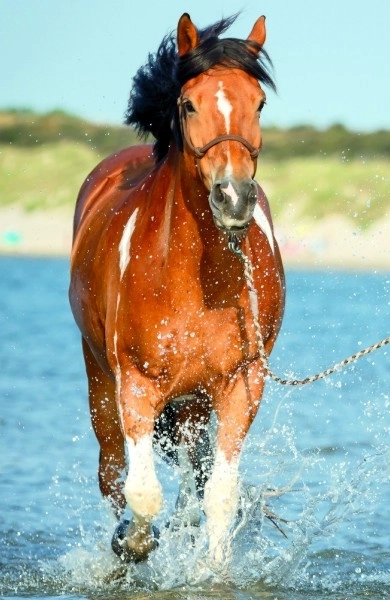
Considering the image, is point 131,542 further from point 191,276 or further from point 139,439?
point 191,276

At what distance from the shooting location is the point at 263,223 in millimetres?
5891

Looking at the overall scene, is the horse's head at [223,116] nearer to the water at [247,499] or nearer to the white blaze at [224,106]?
the white blaze at [224,106]

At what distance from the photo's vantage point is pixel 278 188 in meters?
48.9

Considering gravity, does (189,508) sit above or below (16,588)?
above

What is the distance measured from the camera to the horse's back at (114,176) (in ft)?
22.8

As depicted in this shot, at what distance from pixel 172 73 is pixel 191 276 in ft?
2.86

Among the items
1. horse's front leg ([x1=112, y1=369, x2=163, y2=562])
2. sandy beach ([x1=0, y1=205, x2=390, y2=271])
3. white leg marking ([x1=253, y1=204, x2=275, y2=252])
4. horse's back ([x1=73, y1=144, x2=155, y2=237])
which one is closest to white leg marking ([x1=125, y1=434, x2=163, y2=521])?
horse's front leg ([x1=112, y1=369, x2=163, y2=562])

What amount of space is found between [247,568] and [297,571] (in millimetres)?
319

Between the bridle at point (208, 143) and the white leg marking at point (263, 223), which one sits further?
the white leg marking at point (263, 223)

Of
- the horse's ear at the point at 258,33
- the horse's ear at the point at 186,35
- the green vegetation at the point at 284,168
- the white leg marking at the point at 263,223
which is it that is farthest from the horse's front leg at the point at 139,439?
the green vegetation at the point at 284,168

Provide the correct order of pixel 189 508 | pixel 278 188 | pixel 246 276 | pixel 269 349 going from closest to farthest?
pixel 246 276 < pixel 269 349 < pixel 189 508 < pixel 278 188

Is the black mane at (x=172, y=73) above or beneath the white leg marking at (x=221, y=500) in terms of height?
above

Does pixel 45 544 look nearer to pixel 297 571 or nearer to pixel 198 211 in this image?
pixel 297 571

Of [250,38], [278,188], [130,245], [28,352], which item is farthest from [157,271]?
[278,188]
